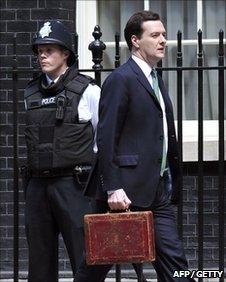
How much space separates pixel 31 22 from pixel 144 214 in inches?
126

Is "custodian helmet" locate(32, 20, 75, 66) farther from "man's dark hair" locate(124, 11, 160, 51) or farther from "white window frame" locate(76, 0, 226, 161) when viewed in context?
"white window frame" locate(76, 0, 226, 161)

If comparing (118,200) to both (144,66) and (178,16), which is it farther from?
(178,16)

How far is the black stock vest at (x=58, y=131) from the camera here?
4.91m

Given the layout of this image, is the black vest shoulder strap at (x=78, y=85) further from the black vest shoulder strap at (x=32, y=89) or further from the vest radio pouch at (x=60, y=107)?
the black vest shoulder strap at (x=32, y=89)

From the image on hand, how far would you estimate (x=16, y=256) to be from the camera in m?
5.59

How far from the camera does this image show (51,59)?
502cm

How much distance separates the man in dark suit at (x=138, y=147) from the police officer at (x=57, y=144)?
0.80 feet

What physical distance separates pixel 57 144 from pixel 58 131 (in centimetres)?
8

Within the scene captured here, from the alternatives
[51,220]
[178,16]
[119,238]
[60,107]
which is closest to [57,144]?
[60,107]

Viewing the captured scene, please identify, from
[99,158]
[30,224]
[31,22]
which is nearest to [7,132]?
[31,22]

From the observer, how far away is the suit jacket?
4.55 m

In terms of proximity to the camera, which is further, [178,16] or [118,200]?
[178,16]

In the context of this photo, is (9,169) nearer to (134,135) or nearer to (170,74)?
(170,74)
